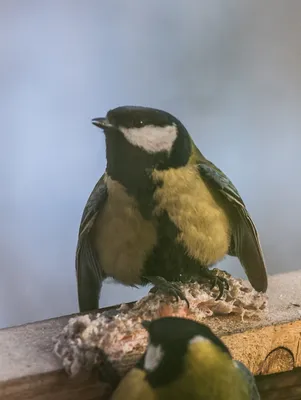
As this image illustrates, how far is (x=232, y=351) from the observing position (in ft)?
2.36

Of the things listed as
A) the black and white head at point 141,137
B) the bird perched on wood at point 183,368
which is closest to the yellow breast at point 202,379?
the bird perched on wood at point 183,368

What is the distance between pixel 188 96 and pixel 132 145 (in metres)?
0.56

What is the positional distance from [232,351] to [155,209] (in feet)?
0.65

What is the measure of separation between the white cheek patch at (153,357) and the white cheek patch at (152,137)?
23 centimetres

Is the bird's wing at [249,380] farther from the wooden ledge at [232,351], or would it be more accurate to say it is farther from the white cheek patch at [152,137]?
the white cheek patch at [152,137]

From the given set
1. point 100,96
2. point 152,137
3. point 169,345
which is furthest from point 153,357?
point 100,96

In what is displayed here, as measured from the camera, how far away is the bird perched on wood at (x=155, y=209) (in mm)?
680

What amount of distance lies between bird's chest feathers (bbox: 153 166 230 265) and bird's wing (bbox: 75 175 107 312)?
8cm

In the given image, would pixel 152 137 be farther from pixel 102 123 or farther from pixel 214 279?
pixel 214 279

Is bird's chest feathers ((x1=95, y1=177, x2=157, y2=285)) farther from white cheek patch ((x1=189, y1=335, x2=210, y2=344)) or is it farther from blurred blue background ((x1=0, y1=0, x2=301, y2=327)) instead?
blurred blue background ((x1=0, y1=0, x2=301, y2=327))

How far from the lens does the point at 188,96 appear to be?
3.95 feet

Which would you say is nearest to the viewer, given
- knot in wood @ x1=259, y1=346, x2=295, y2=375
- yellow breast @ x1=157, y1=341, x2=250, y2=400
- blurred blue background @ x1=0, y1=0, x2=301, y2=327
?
yellow breast @ x1=157, y1=341, x2=250, y2=400

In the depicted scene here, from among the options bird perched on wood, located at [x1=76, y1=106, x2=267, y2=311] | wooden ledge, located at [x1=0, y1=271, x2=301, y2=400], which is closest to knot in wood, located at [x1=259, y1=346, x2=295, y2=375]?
wooden ledge, located at [x1=0, y1=271, x2=301, y2=400]

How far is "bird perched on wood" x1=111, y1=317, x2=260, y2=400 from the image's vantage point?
54 cm
